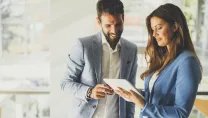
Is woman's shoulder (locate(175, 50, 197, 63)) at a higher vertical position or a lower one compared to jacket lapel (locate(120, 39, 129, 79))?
higher

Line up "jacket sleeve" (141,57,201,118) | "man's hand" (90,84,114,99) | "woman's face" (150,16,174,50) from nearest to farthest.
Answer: "jacket sleeve" (141,57,201,118), "woman's face" (150,16,174,50), "man's hand" (90,84,114,99)

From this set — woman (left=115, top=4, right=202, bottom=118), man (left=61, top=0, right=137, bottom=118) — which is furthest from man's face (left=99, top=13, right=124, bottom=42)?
woman (left=115, top=4, right=202, bottom=118)

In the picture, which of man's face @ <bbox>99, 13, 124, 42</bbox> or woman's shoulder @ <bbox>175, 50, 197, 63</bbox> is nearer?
woman's shoulder @ <bbox>175, 50, 197, 63</bbox>

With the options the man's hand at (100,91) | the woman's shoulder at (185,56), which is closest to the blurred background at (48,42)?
the man's hand at (100,91)

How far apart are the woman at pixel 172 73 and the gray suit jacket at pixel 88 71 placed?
0.96 ft

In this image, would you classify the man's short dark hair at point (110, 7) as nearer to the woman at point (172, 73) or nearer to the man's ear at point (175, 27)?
the woman at point (172, 73)

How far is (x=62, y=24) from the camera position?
1.71 m

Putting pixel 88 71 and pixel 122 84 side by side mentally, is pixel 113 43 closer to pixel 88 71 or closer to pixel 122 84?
pixel 88 71

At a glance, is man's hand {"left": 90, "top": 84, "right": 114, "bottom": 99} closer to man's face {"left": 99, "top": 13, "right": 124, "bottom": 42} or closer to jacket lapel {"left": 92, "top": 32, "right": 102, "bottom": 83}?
jacket lapel {"left": 92, "top": 32, "right": 102, "bottom": 83}

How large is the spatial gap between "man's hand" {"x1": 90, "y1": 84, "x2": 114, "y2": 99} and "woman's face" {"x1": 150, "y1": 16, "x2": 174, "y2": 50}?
0.41 m

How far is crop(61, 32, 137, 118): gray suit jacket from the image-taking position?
160 centimetres

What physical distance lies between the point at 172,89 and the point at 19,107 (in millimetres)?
1173

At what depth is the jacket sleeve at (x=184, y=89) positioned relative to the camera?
1.16 m

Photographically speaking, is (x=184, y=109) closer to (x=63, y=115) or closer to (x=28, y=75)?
(x=63, y=115)
